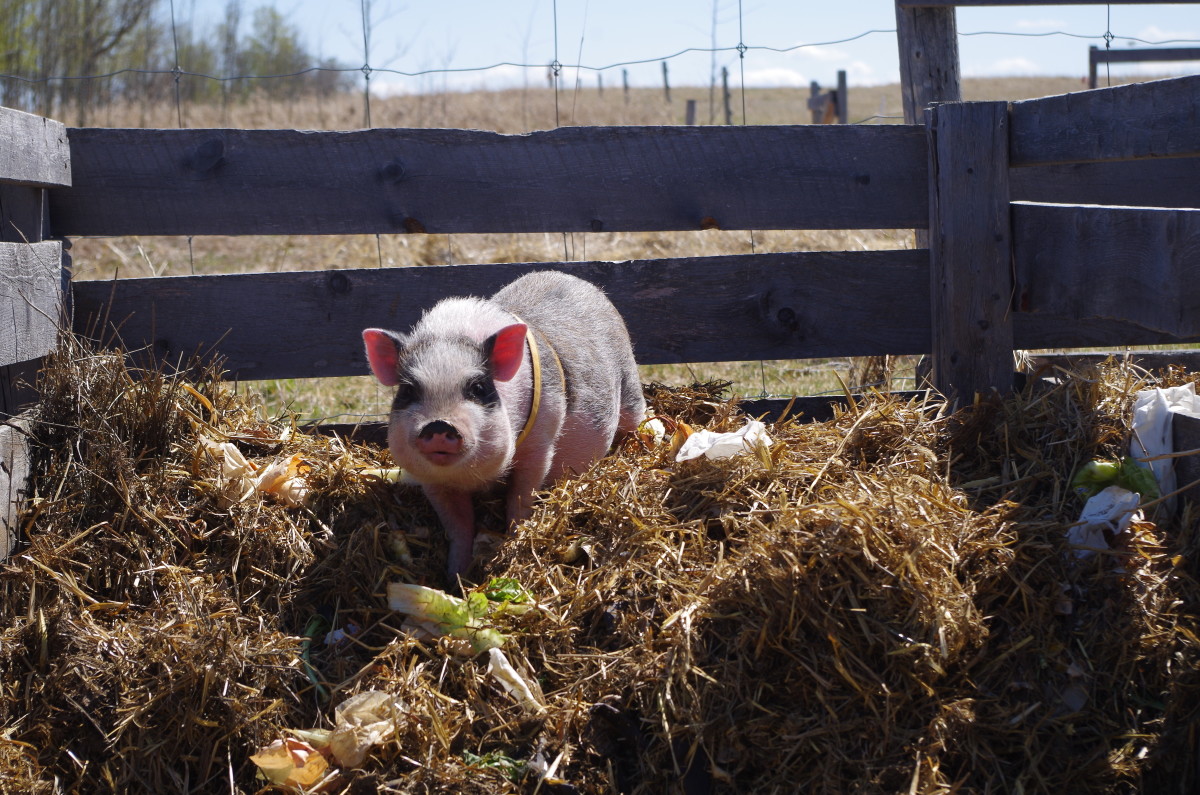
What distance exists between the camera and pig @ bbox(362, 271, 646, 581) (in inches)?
143

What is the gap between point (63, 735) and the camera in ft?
9.66

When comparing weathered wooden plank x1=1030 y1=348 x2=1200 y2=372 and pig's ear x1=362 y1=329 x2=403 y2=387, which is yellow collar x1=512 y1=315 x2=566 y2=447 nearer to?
pig's ear x1=362 y1=329 x2=403 y2=387

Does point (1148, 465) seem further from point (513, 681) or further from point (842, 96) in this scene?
point (842, 96)

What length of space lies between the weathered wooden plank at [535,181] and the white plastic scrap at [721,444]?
1.24m

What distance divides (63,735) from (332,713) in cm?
81

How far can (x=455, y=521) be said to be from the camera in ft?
12.8

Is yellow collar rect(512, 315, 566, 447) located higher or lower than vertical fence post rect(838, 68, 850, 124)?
lower

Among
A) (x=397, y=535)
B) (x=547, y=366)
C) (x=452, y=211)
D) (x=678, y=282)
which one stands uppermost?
(x=452, y=211)

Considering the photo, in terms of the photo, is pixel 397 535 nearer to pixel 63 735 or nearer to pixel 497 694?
pixel 497 694

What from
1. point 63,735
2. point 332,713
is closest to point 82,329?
point 63,735

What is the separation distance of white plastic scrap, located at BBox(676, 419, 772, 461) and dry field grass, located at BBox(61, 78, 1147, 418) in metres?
1.56

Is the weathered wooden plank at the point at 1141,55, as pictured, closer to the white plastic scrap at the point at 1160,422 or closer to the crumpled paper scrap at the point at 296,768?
the white plastic scrap at the point at 1160,422

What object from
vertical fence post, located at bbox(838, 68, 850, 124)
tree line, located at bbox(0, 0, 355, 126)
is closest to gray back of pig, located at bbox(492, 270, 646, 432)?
tree line, located at bbox(0, 0, 355, 126)

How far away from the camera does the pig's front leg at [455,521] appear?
3.79m
